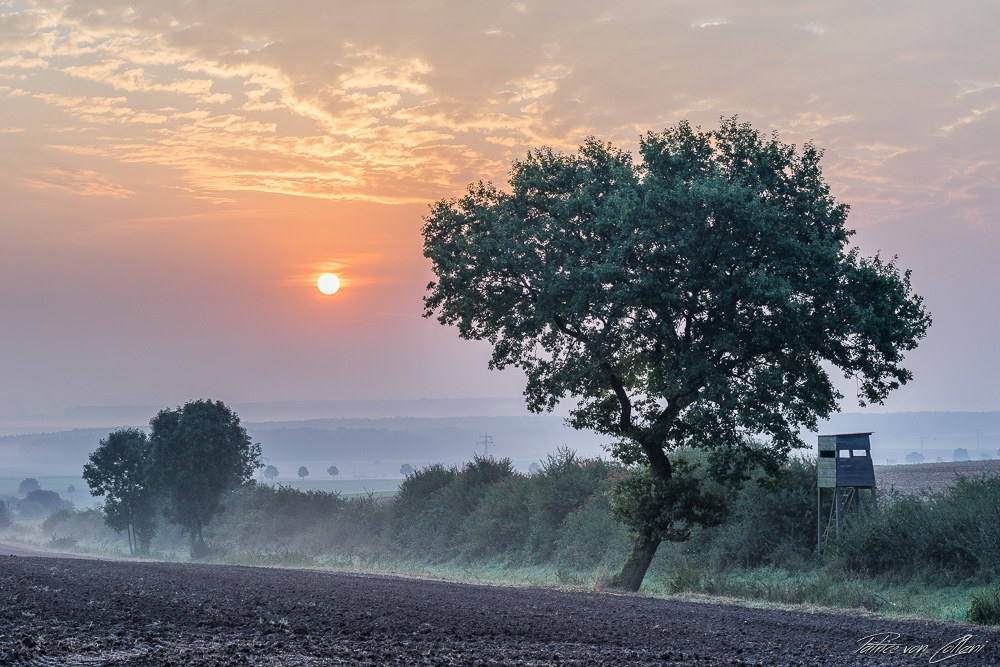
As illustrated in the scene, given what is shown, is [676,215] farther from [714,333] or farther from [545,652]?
[545,652]

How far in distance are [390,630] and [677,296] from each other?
44.7ft

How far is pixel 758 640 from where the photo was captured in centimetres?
1209

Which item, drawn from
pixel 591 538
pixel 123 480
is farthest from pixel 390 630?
pixel 123 480

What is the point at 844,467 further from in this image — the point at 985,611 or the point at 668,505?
the point at 985,611

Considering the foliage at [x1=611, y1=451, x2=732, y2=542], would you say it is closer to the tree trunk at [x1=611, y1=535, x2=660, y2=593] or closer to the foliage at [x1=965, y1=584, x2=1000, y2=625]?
the tree trunk at [x1=611, y1=535, x2=660, y2=593]

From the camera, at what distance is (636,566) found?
2595cm

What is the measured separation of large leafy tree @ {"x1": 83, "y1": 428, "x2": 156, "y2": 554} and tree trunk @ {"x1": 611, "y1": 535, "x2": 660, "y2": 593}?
174 ft

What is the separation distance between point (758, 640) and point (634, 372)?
544 inches

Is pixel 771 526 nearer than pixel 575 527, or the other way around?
pixel 771 526

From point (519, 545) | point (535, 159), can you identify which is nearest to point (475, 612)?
point (535, 159)

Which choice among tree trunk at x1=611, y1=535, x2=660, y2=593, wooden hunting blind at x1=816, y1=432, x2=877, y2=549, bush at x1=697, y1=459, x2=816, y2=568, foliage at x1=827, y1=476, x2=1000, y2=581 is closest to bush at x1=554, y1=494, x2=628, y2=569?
bush at x1=697, y1=459, x2=816, y2=568

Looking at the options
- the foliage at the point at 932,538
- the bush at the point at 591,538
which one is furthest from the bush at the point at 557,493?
the foliage at the point at 932,538

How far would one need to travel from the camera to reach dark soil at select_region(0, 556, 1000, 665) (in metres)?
9.38

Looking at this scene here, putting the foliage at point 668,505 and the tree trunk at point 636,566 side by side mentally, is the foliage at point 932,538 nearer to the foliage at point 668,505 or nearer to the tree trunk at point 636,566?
the foliage at point 668,505
